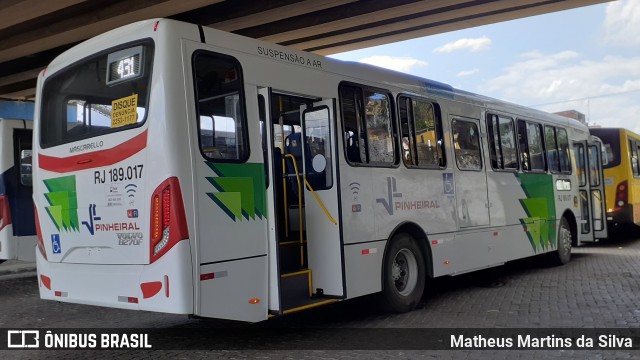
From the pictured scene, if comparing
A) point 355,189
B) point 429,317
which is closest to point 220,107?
point 355,189

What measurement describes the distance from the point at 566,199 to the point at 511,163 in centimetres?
263

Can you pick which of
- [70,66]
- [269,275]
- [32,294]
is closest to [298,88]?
[269,275]

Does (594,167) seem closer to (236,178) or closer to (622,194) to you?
(622,194)

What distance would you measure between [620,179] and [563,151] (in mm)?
5393

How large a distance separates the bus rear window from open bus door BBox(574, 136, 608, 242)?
10.7 m

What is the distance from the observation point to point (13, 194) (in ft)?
34.8

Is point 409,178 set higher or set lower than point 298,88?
lower

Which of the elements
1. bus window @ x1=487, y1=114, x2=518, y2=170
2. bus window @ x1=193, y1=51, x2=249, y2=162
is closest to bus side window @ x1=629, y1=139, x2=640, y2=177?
bus window @ x1=487, y1=114, x2=518, y2=170

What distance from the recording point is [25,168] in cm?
1091

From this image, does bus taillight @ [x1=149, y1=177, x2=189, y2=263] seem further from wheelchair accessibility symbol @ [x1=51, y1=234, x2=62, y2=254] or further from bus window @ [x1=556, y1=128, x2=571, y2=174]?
bus window @ [x1=556, y1=128, x2=571, y2=174]

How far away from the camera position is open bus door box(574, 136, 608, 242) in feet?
42.0

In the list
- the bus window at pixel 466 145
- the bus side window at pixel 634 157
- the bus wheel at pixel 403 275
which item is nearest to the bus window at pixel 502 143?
the bus window at pixel 466 145

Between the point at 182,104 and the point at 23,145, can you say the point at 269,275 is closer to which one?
the point at 182,104

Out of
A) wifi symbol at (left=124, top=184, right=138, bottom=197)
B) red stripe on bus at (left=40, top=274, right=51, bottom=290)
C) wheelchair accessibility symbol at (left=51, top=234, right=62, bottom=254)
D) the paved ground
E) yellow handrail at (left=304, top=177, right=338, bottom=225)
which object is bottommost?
the paved ground
